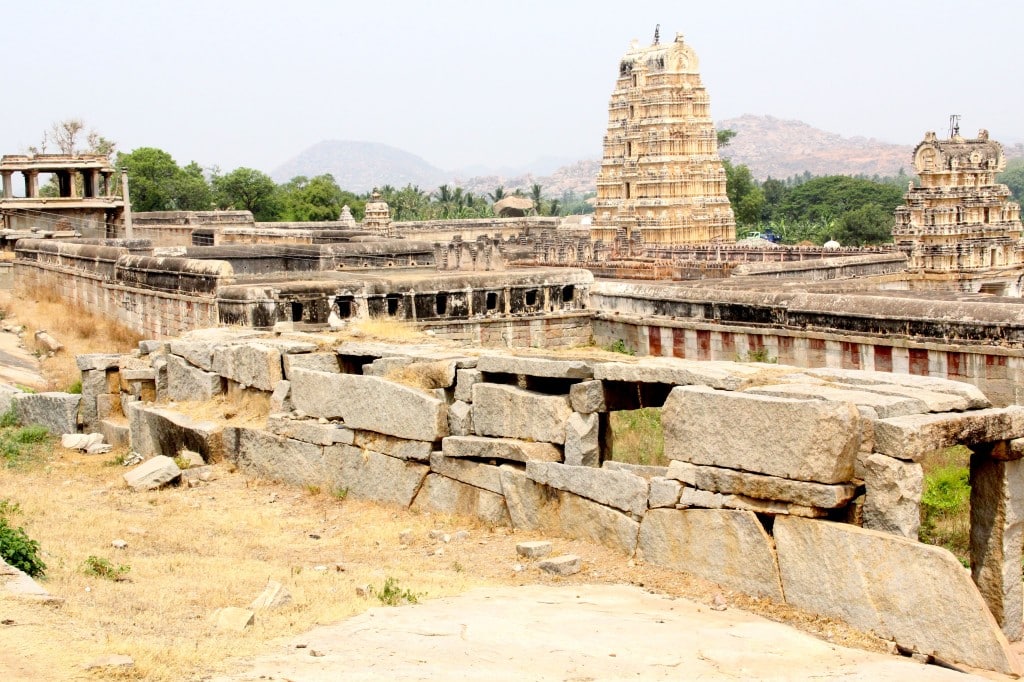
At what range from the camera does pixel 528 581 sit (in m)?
7.12

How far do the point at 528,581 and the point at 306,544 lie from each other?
1.91 m

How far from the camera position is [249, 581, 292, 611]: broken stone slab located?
6277 millimetres

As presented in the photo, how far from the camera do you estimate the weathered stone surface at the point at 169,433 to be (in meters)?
10.6

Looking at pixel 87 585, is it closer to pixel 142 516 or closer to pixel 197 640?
pixel 197 640

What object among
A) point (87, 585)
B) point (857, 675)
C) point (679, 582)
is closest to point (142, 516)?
point (87, 585)

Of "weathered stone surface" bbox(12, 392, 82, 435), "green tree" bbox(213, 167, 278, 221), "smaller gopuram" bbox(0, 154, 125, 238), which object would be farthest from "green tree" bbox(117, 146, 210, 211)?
"weathered stone surface" bbox(12, 392, 82, 435)

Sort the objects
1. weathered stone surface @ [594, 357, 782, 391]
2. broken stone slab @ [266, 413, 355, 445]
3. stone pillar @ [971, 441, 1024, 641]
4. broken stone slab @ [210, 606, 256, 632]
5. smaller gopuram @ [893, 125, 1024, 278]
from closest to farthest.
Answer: broken stone slab @ [210, 606, 256, 632], stone pillar @ [971, 441, 1024, 641], weathered stone surface @ [594, 357, 782, 391], broken stone slab @ [266, 413, 355, 445], smaller gopuram @ [893, 125, 1024, 278]

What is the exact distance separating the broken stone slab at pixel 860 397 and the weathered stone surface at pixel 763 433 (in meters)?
0.17

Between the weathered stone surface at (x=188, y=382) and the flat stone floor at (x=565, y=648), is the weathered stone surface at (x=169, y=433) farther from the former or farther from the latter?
the flat stone floor at (x=565, y=648)

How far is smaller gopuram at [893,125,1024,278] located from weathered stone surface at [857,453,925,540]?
2771 centimetres

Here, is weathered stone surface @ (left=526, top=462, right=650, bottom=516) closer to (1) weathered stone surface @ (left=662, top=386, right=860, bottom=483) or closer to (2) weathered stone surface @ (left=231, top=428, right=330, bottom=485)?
(1) weathered stone surface @ (left=662, top=386, right=860, bottom=483)

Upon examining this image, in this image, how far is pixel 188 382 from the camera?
463 inches

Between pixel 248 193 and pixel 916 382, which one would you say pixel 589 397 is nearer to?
pixel 916 382

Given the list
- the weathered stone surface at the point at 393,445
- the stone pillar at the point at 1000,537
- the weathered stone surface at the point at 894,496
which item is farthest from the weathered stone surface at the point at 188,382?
the stone pillar at the point at 1000,537
